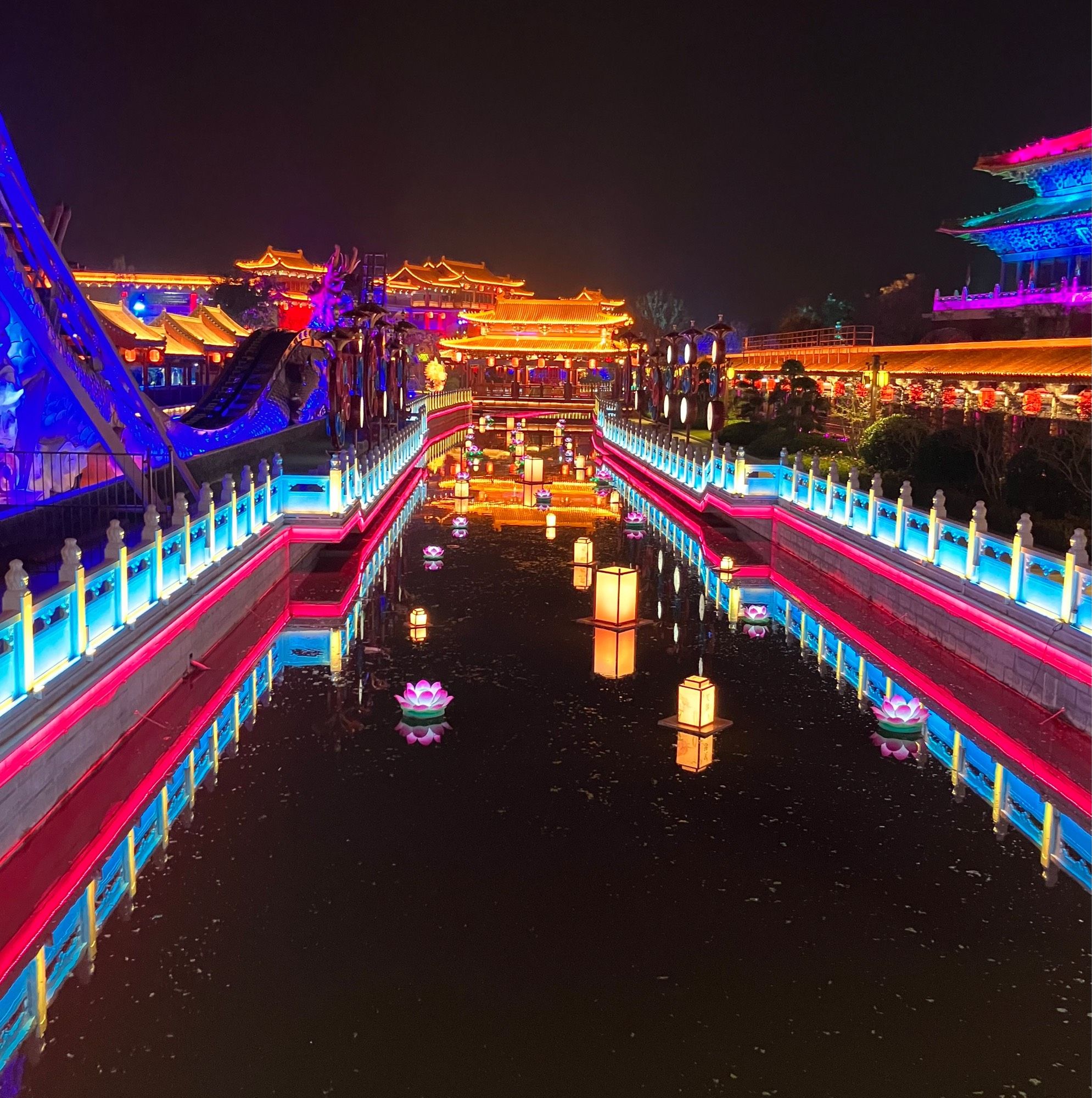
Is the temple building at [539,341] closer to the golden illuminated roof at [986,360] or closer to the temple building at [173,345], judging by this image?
the temple building at [173,345]

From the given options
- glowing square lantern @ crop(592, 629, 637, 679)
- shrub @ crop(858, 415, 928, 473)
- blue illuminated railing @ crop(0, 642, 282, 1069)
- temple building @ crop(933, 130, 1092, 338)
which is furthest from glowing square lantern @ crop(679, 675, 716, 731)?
temple building @ crop(933, 130, 1092, 338)

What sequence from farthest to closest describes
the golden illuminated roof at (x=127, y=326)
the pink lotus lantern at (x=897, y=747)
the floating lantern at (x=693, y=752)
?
the golden illuminated roof at (x=127, y=326), the pink lotus lantern at (x=897, y=747), the floating lantern at (x=693, y=752)

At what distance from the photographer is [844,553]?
14.7 metres

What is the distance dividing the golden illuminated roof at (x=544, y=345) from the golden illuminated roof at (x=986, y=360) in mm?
24766

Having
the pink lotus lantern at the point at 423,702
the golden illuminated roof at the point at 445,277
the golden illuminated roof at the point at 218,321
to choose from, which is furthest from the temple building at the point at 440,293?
the pink lotus lantern at the point at 423,702

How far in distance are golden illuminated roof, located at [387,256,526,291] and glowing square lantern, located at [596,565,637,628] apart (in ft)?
224

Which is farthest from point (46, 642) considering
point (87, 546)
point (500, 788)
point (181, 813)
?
point (87, 546)

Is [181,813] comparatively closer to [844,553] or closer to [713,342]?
[844,553]

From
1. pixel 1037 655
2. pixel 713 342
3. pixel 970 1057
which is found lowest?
pixel 970 1057

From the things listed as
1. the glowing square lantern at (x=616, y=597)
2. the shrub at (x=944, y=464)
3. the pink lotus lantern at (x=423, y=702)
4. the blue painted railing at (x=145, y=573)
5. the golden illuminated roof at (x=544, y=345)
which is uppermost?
the golden illuminated roof at (x=544, y=345)

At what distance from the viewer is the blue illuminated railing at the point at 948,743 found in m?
7.03

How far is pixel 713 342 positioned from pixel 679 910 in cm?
1867

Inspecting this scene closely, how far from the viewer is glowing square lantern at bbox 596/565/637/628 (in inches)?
489

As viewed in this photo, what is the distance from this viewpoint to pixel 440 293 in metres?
79.9
